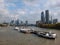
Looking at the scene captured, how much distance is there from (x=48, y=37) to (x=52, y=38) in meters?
1.80

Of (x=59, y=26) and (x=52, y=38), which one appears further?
(x=59, y=26)

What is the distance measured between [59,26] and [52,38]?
94.2 metres

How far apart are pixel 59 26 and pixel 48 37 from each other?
306 ft

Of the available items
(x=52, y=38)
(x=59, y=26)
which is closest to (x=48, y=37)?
(x=52, y=38)

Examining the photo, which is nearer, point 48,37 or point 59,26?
point 48,37

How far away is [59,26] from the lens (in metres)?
147

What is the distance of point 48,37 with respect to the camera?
56.7 m

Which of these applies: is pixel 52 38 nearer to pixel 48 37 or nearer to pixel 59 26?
pixel 48 37

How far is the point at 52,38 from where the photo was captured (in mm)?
55469
